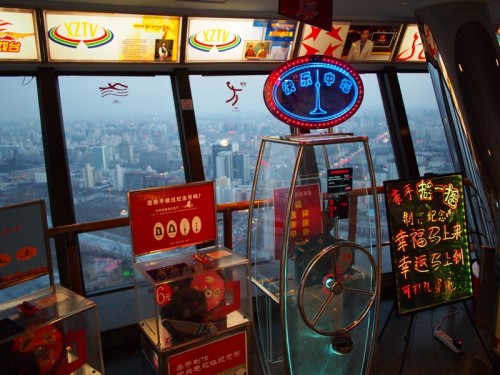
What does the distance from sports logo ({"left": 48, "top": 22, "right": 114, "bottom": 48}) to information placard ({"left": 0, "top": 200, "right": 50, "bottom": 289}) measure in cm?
194

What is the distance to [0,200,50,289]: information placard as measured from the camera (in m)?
2.16

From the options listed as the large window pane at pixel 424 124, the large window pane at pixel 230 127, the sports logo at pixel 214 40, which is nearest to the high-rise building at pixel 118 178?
the large window pane at pixel 230 127

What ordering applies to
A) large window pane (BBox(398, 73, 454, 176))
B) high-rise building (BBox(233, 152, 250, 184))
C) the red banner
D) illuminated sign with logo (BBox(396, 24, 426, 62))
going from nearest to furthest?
the red banner < high-rise building (BBox(233, 152, 250, 184)) < illuminated sign with logo (BBox(396, 24, 426, 62)) < large window pane (BBox(398, 73, 454, 176))

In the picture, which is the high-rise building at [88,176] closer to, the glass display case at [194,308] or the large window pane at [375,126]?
the glass display case at [194,308]

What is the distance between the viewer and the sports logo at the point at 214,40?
4.14 meters

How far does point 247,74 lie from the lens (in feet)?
15.5

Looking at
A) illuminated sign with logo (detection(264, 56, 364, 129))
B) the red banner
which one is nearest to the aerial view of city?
illuminated sign with logo (detection(264, 56, 364, 129))

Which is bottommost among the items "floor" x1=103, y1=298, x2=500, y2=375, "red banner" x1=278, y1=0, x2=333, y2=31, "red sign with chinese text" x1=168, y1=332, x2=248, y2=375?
"floor" x1=103, y1=298, x2=500, y2=375

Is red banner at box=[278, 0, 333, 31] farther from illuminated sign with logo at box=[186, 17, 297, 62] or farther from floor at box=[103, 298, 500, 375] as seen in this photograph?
floor at box=[103, 298, 500, 375]

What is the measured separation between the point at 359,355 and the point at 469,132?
8.66 ft

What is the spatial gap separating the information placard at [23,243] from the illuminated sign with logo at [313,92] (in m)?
1.29

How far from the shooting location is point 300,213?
2.59 meters

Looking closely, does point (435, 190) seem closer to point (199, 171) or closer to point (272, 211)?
point (272, 211)

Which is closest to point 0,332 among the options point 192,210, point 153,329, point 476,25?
point 153,329
